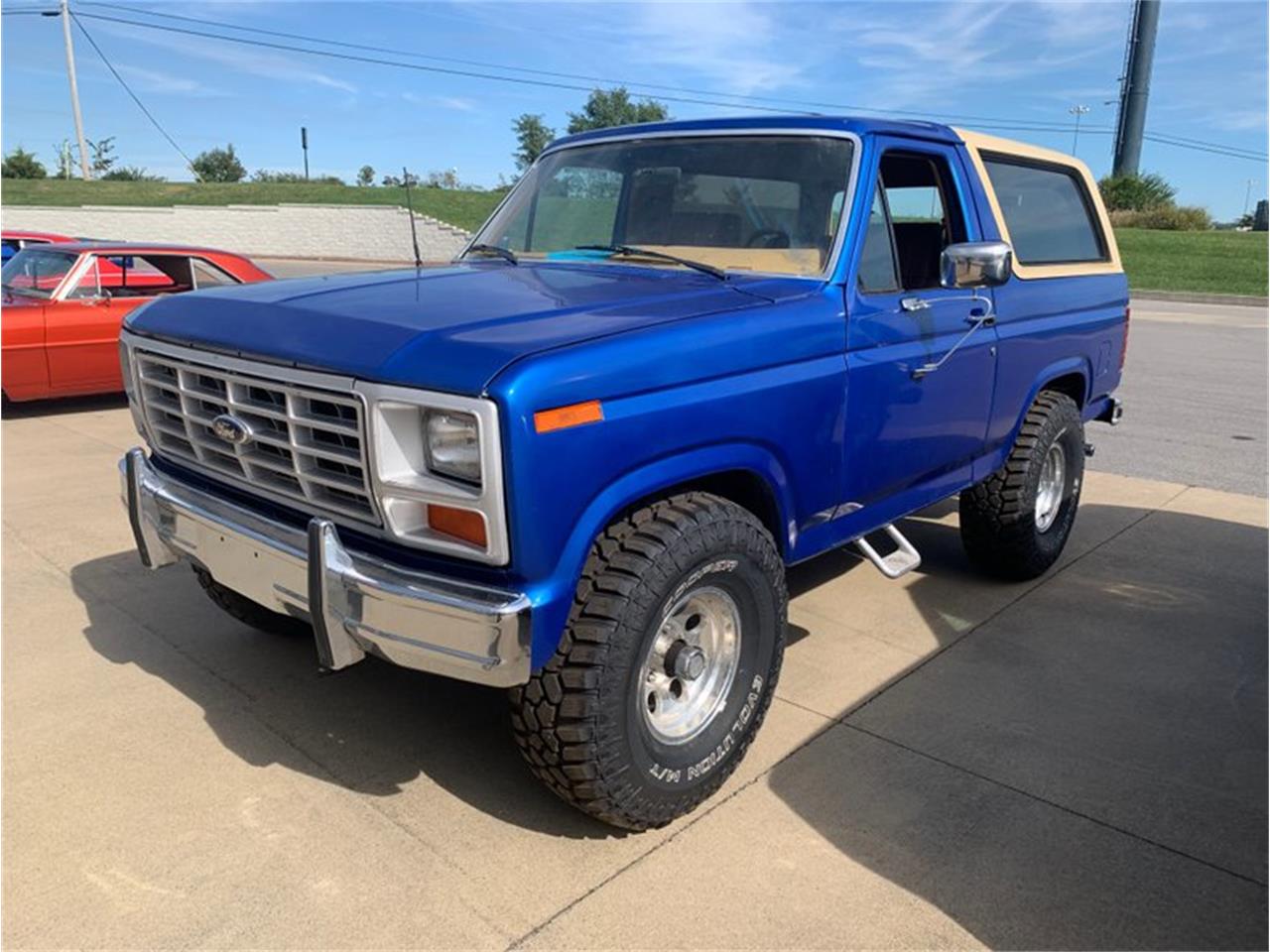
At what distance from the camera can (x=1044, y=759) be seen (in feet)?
10.9

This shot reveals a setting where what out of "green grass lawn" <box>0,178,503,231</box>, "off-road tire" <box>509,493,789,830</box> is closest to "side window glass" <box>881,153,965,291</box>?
"off-road tire" <box>509,493,789,830</box>

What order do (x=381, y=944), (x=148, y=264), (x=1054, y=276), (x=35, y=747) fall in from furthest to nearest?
(x=148, y=264) < (x=1054, y=276) < (x=35, y=747) < (x=381, y=944)

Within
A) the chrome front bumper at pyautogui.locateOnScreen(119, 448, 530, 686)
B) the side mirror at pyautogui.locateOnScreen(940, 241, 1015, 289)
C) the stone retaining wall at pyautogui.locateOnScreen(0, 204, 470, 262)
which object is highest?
the stone retaining wall at pyautogui.locateOnScreen(0, 204, 470, 262)

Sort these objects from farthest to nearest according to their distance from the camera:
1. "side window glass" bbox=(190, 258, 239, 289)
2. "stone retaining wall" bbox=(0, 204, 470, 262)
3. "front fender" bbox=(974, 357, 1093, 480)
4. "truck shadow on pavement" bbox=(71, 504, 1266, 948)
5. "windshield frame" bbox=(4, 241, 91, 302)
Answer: "stone retaining wall" bbox=(0, 204, 470, 262) → "side window glass" bbox=(190, 258, 239, 289) → "windshield frame" bbox=(4, 241, 91, 302) → "front fender" bbox=(974, 357, 1093, 480) → "truck shadow on pavement" bbox=(71, 504, 1266, 948)

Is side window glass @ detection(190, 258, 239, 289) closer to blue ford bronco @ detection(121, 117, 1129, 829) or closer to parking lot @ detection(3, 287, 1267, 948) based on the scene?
parking lot @ detection(3, 287, 1267, 948)

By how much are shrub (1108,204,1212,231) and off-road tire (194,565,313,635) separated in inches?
1650

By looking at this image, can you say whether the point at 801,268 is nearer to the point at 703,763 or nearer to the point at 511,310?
the point at 511,310

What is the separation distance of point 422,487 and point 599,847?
46.8 inches

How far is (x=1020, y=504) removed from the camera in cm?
463

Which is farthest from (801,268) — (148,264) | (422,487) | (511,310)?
(148,264)

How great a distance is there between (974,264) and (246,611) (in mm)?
3074

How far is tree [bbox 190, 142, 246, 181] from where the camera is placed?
58.6 metres

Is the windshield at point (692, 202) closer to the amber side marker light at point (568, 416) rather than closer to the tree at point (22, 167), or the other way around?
the amber side marker light at point (568, 416)

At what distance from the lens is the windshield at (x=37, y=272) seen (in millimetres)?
8852
